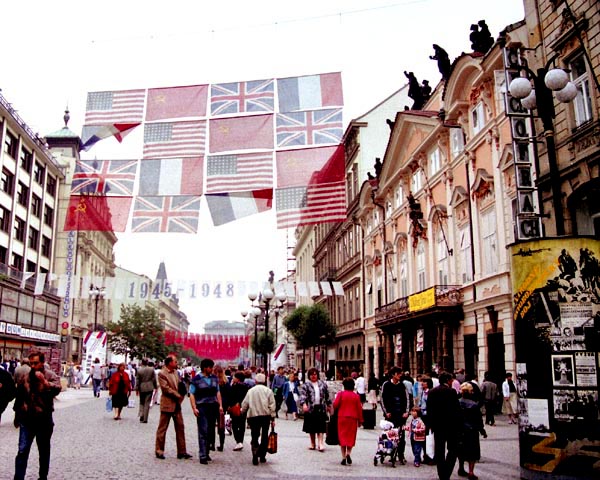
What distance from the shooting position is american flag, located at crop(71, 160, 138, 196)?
19.3m

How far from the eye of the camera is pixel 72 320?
63.5m

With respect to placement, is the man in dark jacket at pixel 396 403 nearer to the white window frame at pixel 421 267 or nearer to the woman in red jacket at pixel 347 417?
the woman in red jacket at pixel 347 417

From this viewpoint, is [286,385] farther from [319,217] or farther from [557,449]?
[557,449]

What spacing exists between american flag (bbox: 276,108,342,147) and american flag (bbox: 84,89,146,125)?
4216mm

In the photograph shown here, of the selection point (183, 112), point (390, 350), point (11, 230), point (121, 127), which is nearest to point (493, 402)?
point (183, 112)

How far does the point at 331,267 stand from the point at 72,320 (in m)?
26.2

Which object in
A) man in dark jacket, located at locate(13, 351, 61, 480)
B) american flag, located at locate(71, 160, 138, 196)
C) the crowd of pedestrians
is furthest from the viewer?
american flag, located at locate(71, 160, 138, 196)

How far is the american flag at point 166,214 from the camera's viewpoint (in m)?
18.9

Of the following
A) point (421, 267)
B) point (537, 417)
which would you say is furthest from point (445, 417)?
point (421, 267)

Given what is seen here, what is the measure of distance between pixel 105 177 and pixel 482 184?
49.0ft

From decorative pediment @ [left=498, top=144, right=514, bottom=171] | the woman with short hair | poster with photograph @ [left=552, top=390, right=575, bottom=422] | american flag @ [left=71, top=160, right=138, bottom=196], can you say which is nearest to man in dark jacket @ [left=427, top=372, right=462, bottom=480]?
poster with photograph @ [left=552, top=390, right=575, bottom=422]

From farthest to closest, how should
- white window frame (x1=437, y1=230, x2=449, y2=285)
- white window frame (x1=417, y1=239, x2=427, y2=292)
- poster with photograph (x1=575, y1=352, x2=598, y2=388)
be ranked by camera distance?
white window frame (x1=417, y1=239, x2=427, y2=292)
white window frame (x1=437, y1=230, x2=449, y2=285)
poster with photograph (x1=575, y1=352, x2=598, y2=388)

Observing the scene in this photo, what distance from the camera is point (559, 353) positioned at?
9531 mm

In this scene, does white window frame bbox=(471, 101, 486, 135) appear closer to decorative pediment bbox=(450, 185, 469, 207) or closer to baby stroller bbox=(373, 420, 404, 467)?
decorative pediment bbox=(450, 185, 469, 207)
